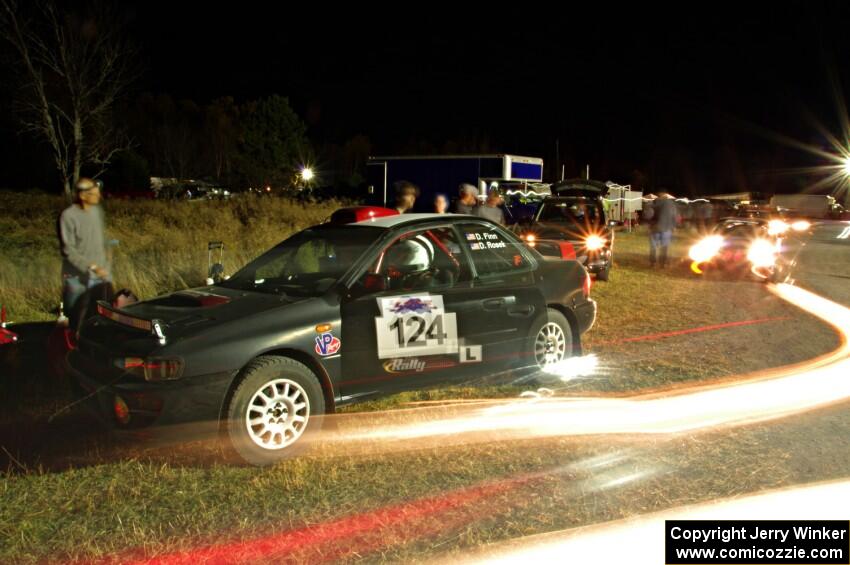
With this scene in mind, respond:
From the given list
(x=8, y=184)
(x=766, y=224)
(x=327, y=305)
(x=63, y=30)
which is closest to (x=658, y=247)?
(x=766, y=224)

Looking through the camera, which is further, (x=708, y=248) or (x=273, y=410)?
(x=708, y=248)

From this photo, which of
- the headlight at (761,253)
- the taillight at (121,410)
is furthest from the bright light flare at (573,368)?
the headlight at (761,253)

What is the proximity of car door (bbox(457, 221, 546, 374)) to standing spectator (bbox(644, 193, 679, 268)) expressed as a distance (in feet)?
32.8

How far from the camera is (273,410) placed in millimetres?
4180

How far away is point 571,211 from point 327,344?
10.1 meters

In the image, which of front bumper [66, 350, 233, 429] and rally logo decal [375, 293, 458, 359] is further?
rally logo decal [375, 293, 458, 359]

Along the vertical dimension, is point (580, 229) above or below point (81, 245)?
above

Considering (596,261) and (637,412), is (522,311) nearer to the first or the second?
(637,412)

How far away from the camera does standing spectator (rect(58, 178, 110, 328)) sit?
611 cm

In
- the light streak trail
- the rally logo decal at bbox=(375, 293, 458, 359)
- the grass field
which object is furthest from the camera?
the light streak trail

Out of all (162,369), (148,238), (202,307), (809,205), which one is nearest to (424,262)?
(202,307)

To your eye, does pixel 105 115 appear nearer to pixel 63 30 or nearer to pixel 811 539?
pixel 63 30

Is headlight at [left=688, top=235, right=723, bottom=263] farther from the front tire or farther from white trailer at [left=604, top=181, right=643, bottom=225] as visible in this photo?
the front tire

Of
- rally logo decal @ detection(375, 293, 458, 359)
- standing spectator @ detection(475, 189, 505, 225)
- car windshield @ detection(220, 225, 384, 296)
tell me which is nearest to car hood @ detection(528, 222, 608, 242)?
standing spectator @ detection(475, 189, 505, 225)
